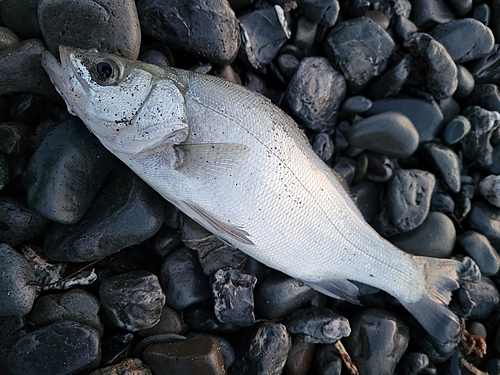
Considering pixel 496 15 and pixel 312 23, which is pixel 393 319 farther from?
pixel 496 15

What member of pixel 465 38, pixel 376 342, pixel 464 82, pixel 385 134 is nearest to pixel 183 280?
pixel 376 342

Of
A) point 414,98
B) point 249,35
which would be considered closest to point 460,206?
point 414,98

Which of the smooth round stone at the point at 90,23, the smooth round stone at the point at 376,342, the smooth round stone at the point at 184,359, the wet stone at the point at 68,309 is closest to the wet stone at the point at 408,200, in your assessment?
the smooth round stone at the point at 376,342

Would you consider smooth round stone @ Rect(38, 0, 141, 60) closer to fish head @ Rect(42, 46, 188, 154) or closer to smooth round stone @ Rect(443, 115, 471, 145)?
fish head @ Rect(42, 46, 188, 154)

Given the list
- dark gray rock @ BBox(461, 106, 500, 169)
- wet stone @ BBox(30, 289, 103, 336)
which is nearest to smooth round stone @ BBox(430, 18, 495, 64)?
dark gray rock @ BBox(461, 106, 500, 169)

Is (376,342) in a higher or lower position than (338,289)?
lower

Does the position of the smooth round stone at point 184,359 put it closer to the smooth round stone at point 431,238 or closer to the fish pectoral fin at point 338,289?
the fish pectoral fin at point 338,289

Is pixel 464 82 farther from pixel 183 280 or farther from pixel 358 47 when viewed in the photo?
pixel 183 280
